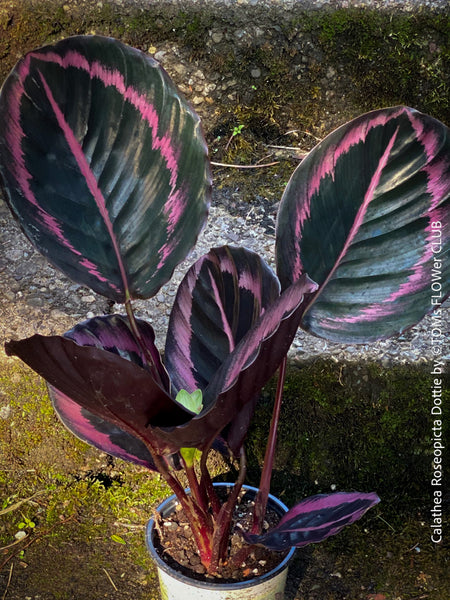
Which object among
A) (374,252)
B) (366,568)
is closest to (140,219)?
A: (374,252)

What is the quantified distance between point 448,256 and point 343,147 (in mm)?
187

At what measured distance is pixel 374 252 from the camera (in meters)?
0.89

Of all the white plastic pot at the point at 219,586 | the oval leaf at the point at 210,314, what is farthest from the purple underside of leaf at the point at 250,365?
the white plastic pot at the point at 219,586

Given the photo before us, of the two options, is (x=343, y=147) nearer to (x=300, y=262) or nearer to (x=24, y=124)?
(x=300, y=262)

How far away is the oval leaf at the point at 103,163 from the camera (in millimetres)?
784

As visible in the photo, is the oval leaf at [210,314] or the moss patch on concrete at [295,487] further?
the moss patch on concrete at [295,487]

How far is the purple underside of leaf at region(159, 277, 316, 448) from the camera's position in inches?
26.1

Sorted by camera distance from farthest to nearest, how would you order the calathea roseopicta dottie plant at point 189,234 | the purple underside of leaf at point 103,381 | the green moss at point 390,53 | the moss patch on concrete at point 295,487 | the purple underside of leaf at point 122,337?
the green moss at point 390,53, the moss patch on concrete at point 295,487, the purple underside of leaf at point 122,337, the calathea roseopicta dottie plant at point 189,234, the purple underside of leaf at point 103,381

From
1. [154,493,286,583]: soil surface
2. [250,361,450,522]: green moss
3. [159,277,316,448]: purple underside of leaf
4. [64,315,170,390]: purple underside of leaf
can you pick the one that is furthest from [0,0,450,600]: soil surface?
[159,277,316,448]: purple underside of leaf

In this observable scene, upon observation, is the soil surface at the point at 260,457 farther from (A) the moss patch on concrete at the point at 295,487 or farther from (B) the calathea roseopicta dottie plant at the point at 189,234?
(B) the calathea roseopicta dottie plant at the point at 189,234

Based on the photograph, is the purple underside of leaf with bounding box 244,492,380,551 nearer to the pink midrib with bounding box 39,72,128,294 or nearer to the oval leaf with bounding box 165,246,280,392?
the oval leaf with bounding box 165,246,280,392

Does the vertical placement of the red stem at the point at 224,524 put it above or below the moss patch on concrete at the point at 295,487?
above

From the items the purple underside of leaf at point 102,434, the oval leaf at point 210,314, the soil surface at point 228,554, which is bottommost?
the soil surface at point 228,554

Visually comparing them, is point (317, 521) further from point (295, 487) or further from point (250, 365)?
point (295, 487)
